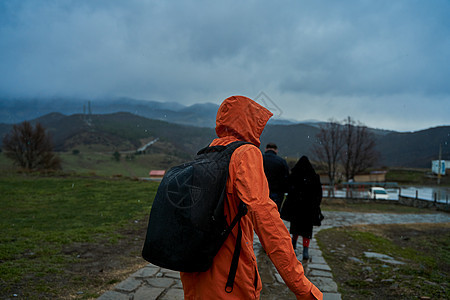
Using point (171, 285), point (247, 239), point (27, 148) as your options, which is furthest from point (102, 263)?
point (27, 148)

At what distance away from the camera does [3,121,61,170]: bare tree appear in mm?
37406

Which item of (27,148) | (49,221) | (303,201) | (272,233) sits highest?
(27,148)

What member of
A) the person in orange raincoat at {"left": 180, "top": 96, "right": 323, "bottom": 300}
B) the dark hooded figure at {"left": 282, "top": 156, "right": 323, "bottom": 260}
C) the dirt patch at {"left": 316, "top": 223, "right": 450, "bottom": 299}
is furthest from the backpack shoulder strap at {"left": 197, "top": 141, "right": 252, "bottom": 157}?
the dark hooded figure at {"left": 282, "top": 156, "right": 323, "bottom": 260}

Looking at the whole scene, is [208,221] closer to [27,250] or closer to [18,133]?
[27,250]

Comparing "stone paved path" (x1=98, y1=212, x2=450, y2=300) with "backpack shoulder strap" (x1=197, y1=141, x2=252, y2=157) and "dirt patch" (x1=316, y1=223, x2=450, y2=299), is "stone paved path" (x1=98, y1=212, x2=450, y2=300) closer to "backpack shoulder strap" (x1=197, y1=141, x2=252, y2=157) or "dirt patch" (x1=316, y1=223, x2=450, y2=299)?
"dirt patch" (x1=316, y1=223, x2=450, y2=299)

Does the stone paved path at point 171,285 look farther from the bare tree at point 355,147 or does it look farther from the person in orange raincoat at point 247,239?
the bare tree at point 355,147

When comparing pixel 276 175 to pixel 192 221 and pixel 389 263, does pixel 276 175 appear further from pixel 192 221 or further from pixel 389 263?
pixel 192 221

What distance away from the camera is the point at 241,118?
2146 millimetres

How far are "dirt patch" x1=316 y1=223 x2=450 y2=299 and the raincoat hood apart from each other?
11.7 ft

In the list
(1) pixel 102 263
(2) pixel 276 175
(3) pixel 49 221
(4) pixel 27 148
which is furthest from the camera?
(4) pixel 27 148

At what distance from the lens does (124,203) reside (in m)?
11.5

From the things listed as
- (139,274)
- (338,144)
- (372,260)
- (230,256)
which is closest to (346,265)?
(372,260)

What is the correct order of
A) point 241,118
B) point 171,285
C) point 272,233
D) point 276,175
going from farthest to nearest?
point 276,175
point 171,285
point 241,118
point 272,233

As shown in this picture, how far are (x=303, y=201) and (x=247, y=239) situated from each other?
167 inches
